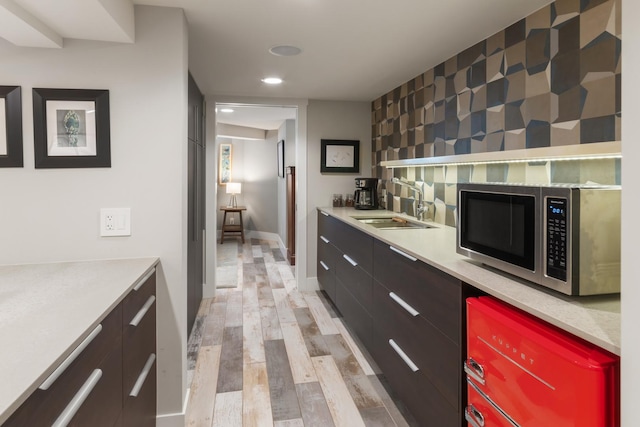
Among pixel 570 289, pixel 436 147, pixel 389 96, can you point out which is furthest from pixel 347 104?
pixel 570 289

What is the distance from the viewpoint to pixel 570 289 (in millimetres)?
1102

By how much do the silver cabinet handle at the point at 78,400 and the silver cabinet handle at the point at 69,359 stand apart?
0.11 metres

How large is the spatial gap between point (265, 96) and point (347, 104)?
92 cm

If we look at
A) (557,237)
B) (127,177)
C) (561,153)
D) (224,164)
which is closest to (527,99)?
(561,153)

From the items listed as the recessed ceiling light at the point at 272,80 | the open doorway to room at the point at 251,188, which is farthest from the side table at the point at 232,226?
the recessed ceiling light at the point at 272,80

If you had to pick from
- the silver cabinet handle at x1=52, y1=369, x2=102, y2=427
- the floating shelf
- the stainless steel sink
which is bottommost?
the silver cabinet handle at x1=52, y1=369, x2=102, y2=427

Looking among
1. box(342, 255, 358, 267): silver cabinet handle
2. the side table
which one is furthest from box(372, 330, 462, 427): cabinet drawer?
the side table

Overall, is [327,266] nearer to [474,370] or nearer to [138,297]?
[138,297]

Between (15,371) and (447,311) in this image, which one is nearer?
(15,371)

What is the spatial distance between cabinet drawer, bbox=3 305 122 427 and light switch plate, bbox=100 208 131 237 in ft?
2.07

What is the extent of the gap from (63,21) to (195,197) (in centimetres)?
176

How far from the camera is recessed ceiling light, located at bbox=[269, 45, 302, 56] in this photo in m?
2.51

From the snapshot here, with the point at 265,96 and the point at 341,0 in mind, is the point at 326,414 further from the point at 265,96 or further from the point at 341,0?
the point at 265,96

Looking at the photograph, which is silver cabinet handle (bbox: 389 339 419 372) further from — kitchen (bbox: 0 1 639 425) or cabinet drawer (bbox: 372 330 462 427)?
kitchen (bbox: 0 1 639 425)
